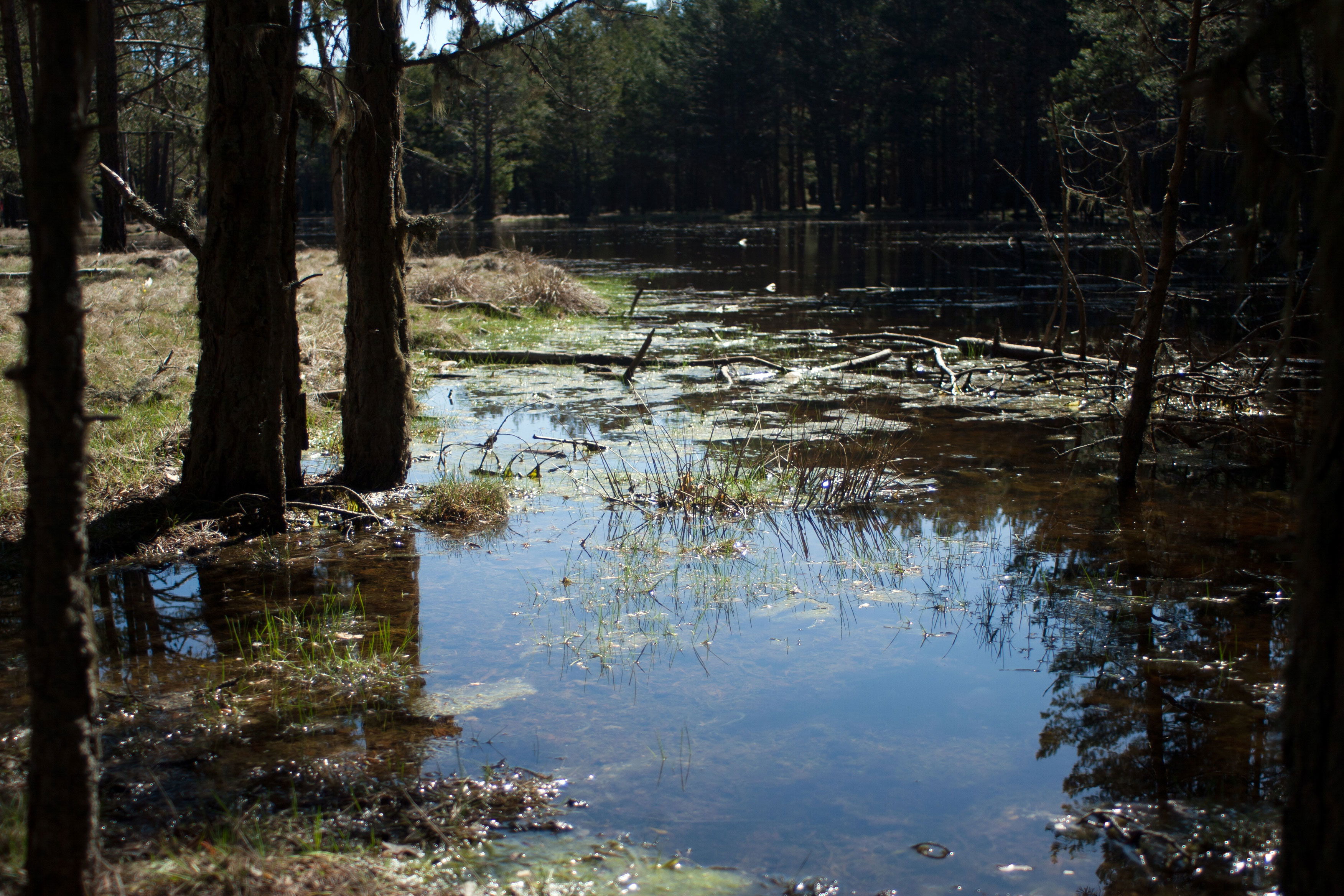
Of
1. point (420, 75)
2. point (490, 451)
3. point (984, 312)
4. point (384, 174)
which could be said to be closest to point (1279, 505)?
point (490, 451)

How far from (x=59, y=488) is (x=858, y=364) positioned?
11475mm

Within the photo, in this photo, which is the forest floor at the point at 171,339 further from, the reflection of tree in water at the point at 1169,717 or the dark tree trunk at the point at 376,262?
the reflection of tree in water at the point at 1169,717

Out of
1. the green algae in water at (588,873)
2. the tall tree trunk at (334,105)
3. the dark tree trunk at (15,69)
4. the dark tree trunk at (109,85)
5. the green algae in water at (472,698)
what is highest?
the dark tree trunk at (109,85)

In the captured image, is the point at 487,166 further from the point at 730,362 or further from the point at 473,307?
the point at 730,362

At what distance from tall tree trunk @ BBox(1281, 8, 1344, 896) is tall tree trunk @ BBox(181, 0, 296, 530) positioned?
16.7 feet

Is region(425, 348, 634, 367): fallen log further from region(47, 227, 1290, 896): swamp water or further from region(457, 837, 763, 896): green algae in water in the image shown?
region(457, 837, 763, 896): green algae in water

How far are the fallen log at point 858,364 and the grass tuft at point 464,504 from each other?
6.24 meters

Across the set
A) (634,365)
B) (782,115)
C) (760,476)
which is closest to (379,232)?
(760,476)

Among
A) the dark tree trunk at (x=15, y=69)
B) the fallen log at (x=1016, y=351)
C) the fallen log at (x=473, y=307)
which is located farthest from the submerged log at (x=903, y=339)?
the dark tree trunk at (x=15, y=69)

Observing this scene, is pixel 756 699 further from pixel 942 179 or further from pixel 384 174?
pixel 942 179

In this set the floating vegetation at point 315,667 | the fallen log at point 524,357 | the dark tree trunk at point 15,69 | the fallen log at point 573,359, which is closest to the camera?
the floating vegetation at point 315,667

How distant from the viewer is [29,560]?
7.00ft

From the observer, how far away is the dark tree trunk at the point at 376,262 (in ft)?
22.7

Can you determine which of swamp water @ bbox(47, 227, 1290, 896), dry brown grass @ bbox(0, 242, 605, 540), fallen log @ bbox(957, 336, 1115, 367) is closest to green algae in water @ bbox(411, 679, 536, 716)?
swamp water @ bbox(47, 227, 1290, 896)
